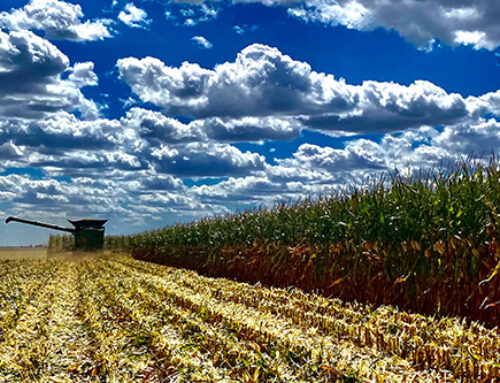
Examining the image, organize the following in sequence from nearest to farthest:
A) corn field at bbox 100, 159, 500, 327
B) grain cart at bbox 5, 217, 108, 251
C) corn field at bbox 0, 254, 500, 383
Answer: corn field at bbox 0, 254, 500, 383 < corn field at bbox 100, 159, 500, 327 < grain cart at bbox 5, 217, 108, 251

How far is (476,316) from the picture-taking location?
27.3 ft

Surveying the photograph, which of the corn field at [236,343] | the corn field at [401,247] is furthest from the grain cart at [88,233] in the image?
the corn field at [236,343]

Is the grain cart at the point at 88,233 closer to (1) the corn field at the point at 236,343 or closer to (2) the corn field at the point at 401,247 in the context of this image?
(2) the corn field at the point at 401,247

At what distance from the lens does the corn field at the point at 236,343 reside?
5344 millimetres

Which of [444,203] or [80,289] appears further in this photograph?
[80,289]

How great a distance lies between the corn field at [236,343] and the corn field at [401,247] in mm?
653

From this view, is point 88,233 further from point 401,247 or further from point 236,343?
point 236,343

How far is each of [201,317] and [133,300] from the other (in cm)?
262

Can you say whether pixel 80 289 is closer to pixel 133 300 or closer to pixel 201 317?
pixel 133 300

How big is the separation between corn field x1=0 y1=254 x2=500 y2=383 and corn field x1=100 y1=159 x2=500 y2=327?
Result: 0.65 metres

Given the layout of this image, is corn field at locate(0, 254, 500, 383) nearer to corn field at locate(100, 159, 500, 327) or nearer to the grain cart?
corn field at locate(100, 159, 500, 327)

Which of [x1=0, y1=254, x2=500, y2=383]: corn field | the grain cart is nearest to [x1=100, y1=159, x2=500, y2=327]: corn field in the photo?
[x1=0, y1=254, x2=500, y2=383]: corn field

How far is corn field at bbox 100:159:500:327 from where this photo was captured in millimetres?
8531

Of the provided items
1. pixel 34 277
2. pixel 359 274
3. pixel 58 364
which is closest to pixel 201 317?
pixel 58 364
